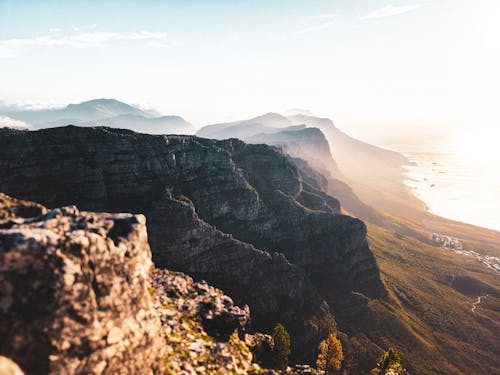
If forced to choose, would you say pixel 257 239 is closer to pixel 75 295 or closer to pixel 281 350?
pixel 281 350

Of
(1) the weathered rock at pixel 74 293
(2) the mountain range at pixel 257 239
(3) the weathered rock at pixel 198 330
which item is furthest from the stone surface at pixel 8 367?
(2) the mountain range at pixel 257 239

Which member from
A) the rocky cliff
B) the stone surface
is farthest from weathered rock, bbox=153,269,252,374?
the stone surface

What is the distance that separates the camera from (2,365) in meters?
16.2

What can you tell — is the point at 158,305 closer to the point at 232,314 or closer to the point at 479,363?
the point at 232,314

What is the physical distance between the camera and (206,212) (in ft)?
433

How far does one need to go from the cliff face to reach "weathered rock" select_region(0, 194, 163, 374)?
7739 centimetres

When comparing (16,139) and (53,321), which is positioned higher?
(16,139)

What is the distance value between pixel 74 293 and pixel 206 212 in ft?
368

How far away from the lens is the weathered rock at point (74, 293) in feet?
58.9

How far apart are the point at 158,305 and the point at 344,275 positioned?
14062cm

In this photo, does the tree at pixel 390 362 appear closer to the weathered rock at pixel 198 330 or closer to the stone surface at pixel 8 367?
the weathered rock at pixel 198 330

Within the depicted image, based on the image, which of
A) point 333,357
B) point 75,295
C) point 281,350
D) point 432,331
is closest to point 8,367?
point 75,295

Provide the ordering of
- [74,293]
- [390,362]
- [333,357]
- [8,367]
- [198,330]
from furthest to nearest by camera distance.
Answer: [333,357]
[390,362]
[198,330]
[74,293]
[8,367]

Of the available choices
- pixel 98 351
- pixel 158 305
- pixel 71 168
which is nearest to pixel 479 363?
pixel 158 305
